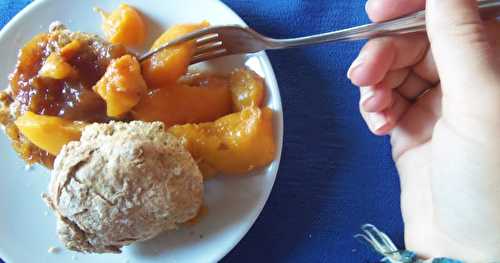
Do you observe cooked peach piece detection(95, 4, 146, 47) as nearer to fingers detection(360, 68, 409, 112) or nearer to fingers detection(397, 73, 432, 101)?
fingers detection(360, 68, 409, 112)

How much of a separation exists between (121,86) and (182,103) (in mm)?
187

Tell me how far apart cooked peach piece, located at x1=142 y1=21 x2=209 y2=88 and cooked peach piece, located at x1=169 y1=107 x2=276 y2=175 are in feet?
0.52

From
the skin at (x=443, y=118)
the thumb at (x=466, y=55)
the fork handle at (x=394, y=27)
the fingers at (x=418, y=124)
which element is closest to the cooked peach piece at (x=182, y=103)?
the fork handle at (x=394, y=27)

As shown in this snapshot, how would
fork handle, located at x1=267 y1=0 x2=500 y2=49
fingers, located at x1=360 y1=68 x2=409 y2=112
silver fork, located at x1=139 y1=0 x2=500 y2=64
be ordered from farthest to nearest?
fingers, located at x1=360 y1=68 x2=409 y2=112
silver fork, located at x1=139 y1=0 x2=500 y2=64
fork handle, located at x1=267 y1=0 x2=500 y2=49

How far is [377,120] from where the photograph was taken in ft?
5.32

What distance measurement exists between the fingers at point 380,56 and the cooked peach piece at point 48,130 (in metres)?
0.81

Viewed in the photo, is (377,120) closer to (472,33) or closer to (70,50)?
(472,33)

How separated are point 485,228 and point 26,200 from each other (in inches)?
50.7

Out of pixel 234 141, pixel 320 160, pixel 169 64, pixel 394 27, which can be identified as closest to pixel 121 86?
pixel 169 64

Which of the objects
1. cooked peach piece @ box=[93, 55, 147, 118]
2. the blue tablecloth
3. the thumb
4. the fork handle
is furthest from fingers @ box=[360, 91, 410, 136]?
cooked peach piece @ box=[93, 55, 147, 118]

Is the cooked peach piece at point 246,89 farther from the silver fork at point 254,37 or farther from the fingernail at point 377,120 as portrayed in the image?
the fingernail at point 377,120

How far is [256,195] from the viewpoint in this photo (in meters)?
1.58

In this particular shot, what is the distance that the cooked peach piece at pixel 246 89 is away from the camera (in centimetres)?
162

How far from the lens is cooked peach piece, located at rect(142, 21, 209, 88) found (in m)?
1.62
